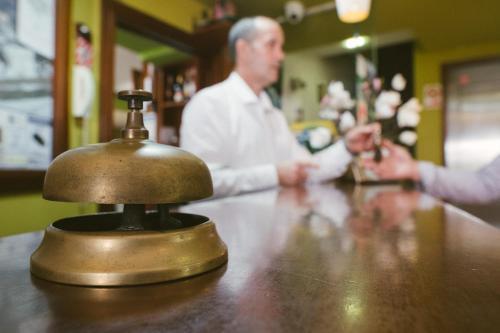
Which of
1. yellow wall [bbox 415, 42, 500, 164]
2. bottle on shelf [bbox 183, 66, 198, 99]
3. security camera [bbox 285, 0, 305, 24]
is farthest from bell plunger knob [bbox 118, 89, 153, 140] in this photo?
yellow wall [bbox 415, 42, 500, 164]

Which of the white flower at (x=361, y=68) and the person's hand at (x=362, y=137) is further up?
the white flower at (x=361, y=68)

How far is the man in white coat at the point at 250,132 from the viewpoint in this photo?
218 cm

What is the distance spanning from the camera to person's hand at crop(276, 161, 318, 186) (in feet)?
7.07

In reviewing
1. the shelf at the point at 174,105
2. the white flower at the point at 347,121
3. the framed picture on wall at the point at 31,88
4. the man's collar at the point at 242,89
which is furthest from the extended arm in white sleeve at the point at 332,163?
the framed picture on wall at the point at 31,88

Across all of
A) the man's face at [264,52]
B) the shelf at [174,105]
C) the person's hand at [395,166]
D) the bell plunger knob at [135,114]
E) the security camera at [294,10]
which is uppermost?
the security camera at [294,10]

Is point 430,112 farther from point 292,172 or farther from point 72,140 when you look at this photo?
point 72,140

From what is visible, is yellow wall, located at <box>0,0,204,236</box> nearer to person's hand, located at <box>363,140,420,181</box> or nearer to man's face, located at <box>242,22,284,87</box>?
man's face, located at <box>242,22,284,87</box>

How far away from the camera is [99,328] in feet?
0.90

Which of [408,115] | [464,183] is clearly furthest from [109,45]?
[464,183]

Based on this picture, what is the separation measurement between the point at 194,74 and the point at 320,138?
1578mm

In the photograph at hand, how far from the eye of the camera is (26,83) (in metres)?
2.41

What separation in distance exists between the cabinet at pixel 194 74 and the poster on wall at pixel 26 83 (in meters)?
1.07

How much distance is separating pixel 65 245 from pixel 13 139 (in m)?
2.39

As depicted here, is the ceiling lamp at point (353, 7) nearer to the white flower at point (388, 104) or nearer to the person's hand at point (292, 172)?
the white flower at point (388, 104)
